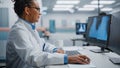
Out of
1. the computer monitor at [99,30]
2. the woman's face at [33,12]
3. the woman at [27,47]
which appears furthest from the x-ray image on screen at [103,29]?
the woman's face at [33,12]

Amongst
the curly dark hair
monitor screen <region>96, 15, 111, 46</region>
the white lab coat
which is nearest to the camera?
the white lab coat

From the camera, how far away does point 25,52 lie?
1110 mm

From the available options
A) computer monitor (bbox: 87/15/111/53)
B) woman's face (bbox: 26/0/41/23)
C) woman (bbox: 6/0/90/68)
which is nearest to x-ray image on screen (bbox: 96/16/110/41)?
computer monitor (bbox: 87/15/111/53)

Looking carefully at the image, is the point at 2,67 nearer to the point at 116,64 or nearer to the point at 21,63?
the point at 21,63

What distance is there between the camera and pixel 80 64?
119 centimetres

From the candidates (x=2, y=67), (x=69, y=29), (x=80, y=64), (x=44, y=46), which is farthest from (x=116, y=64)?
(x=69, y=29)

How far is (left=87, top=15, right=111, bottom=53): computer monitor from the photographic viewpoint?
64.2 inches

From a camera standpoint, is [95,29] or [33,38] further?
[95,29]

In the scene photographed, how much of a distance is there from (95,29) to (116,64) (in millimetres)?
679

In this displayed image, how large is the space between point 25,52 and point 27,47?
3 cm

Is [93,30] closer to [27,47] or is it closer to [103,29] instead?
[103,29]

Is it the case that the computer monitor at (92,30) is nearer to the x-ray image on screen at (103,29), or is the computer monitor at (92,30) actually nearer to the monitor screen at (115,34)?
the x-ray image on screen at (103,29)

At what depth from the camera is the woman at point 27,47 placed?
1107mm

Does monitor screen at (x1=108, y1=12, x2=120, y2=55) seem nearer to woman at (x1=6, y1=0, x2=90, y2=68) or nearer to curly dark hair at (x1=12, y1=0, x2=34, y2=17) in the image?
woman at (x1=6, y1=0, x2=90, y2=68)
